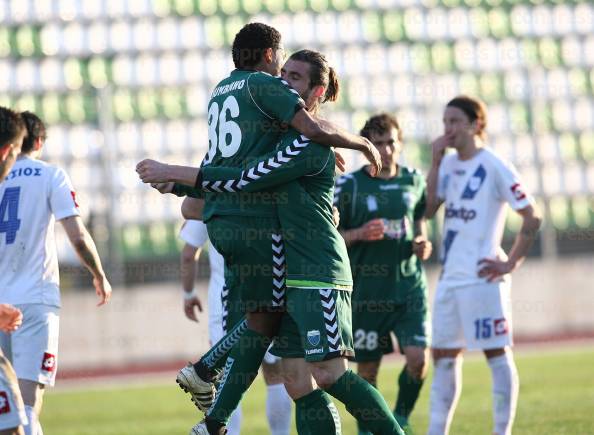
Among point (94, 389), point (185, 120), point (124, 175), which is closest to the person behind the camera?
point (94, 389)

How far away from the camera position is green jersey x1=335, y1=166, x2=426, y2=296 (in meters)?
8.20

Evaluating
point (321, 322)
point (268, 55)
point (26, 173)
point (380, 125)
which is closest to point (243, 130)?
point (268, 55)

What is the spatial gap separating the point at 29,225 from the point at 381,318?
2.73 meters

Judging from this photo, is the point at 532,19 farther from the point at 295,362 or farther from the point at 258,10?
the point at 295,362

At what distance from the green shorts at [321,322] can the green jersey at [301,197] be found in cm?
5

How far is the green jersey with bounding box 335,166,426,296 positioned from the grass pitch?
1.49 meters

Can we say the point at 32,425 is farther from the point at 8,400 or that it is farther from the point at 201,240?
the point at 201,240

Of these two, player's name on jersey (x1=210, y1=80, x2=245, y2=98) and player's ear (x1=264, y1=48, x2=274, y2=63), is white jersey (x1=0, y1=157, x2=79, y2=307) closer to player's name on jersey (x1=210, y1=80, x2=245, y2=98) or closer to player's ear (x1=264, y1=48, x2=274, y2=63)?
player's name on jersey (x1=210, y1=80, x2=245, y2=98)

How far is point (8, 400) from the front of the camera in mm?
4891

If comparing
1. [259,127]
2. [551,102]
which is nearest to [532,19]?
[551,102]

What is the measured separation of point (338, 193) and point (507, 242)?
11.1 m

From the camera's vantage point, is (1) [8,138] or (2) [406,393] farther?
(2) [406,393]

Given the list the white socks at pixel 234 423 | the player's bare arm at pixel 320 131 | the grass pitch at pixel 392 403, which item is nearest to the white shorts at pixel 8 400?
the player's bare arm at pixel 320 131

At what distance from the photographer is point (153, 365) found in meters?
18.1
